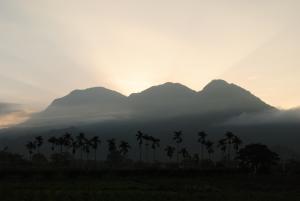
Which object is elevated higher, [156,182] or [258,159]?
[258,159]

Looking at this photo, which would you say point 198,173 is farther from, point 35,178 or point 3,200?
point 3,200

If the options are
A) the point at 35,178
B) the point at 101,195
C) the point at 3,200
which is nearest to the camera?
the point at 3,200

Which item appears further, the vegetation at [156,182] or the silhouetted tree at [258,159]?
the silhouetted tree at [258,159]

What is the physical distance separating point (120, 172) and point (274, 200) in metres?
65.5

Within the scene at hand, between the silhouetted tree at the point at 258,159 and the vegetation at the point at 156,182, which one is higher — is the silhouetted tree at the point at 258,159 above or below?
above

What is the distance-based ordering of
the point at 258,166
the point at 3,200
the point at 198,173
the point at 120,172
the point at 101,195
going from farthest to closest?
the point at 258,166 → the point at 198,173 → the point at 120,172 → the point at 101,195 → the point at 3,200

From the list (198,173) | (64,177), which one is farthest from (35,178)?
(198,173)

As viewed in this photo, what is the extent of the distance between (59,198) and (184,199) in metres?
15.2

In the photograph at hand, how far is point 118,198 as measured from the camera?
5956 centimetres

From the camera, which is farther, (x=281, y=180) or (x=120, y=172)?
(x=120, y=172)

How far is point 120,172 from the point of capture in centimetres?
12406

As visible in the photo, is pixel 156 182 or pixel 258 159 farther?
pixel 258 159

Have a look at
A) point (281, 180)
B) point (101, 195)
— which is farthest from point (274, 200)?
point (281, 180)

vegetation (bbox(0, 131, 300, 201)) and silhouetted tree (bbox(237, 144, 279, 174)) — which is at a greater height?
silhouetted tree (bbox(237, 144, 279, 174))
